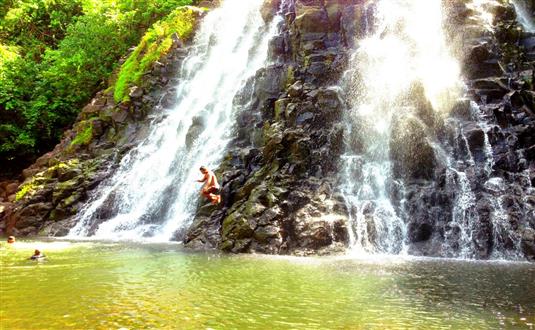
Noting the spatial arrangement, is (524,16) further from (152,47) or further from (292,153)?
(152,47)

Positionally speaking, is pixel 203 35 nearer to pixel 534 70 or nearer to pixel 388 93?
pixel 388 93

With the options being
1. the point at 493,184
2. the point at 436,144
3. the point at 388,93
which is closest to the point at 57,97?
the point at 388,93

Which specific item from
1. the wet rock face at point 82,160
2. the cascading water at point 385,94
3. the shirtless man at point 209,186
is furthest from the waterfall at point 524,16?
the shirtless man at point 209,186

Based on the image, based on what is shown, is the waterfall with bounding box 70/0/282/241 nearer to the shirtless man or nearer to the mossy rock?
the mossy rock

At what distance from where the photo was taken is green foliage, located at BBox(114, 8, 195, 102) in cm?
3092

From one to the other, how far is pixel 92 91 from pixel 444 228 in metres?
28.8

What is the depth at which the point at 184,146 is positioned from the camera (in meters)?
24.4

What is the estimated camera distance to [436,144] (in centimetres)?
1900

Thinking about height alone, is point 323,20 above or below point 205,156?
above

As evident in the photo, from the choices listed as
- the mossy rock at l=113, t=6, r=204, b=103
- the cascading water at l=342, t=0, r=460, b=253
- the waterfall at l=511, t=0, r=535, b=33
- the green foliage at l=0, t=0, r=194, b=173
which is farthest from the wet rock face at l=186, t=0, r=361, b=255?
the green foliage at l=0, t=0, r=194, b=173

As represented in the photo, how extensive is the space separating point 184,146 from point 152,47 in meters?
11.7

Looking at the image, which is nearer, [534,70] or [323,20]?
[534,70]

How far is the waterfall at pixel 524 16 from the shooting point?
23.9 meters

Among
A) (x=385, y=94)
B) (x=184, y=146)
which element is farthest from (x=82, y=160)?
(x=385, y=94)
